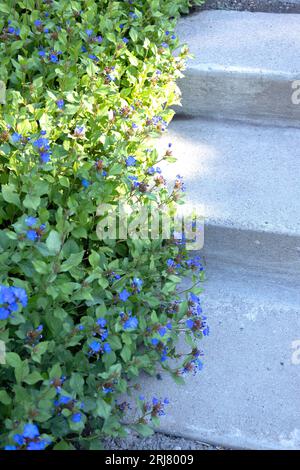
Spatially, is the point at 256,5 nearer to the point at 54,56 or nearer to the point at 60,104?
the point at 54,56

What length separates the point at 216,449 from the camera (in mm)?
1827

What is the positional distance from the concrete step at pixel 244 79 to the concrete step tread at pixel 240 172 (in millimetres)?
65

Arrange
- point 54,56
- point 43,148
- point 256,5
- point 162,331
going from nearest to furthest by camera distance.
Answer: point 162,331 → point 43,148 → point 54,56 → point 256,5

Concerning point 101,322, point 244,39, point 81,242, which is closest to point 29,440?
point 101,322

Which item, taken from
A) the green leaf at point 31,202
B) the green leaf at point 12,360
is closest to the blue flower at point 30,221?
the green leaf at point 31,202

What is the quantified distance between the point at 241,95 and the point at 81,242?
125cm

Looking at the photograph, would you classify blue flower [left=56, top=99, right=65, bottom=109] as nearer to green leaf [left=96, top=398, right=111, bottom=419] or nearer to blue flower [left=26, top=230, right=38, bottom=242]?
blue flower [left=26, top=230, right=38, bottom=242]

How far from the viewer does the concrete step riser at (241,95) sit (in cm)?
284

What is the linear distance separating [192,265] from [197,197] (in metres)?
0.39

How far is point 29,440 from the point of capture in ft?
4.62

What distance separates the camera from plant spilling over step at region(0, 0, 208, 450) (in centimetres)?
160

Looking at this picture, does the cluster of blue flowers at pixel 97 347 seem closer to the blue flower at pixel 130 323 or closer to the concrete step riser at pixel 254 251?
the blue flower at pixel 130 323

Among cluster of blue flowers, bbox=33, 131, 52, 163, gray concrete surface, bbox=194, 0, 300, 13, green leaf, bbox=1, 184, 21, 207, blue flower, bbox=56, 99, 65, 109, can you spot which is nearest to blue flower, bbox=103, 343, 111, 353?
green leaf, bbox=1, 184, 21, 207
